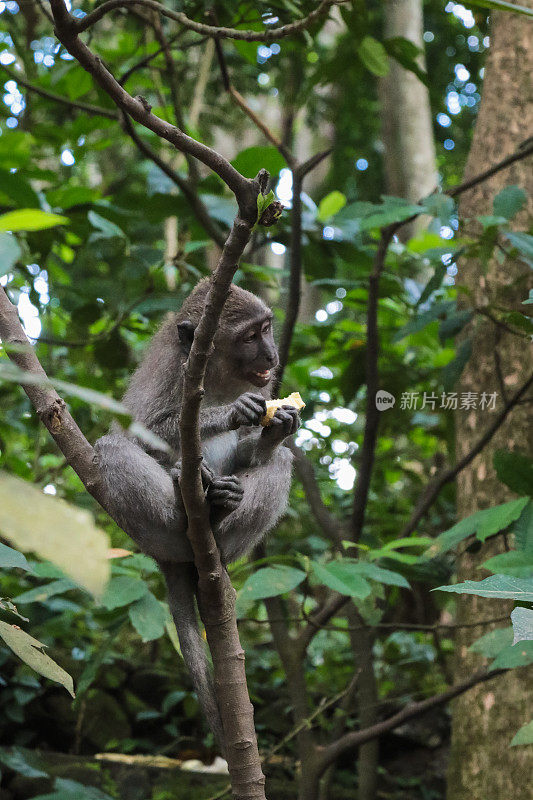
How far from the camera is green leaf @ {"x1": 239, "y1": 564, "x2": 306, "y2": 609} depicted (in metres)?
3.17

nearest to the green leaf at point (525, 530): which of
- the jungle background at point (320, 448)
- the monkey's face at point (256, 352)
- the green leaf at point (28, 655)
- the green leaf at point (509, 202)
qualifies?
the jungle background at point (320, 448)

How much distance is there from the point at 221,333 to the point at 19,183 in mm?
1246

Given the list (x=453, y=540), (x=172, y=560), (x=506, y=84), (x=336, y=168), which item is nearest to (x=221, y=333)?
(x=172, y=560)

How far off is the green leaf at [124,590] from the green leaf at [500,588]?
1674mm

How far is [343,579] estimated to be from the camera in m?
3.15

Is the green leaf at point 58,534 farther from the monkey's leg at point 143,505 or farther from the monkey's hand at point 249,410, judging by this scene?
the monkey's leg at point 143,505

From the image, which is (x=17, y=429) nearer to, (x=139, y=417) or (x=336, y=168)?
(x=139, y=417)

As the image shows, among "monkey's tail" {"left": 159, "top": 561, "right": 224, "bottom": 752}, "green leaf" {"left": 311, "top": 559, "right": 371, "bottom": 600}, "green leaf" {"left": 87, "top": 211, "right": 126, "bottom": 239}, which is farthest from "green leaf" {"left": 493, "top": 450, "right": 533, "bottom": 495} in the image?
"green leaf" {"left": 87, "top": 211, "right": 126, "bottom": 239}

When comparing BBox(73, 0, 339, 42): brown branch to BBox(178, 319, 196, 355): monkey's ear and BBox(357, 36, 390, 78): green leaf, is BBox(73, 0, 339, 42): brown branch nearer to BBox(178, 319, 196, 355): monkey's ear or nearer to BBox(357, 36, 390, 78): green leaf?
BBox(178, 319, 196, 355): monkey's ear

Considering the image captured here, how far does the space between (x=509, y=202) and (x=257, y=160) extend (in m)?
1.24

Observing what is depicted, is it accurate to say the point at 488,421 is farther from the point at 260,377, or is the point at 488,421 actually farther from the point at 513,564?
the point at 513,564

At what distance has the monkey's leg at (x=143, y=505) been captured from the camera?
296 centimetres

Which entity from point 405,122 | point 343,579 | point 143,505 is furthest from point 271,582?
point 405,122

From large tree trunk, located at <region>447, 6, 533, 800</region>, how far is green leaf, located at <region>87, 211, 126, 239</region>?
1.95 metres
